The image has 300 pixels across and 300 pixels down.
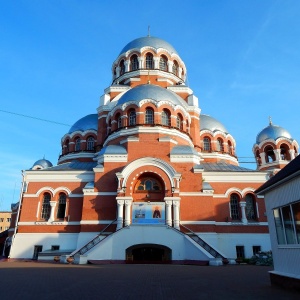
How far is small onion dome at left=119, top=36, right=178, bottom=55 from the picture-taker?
28.4 m

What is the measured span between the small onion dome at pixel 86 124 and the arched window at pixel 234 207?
557 inches

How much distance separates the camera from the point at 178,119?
2267 centimetres

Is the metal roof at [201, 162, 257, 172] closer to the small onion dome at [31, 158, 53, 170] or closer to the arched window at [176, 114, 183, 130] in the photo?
the arched window at [176, 114, 183, 130]

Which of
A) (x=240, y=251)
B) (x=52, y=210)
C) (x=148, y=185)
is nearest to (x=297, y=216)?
(x=148, y=185)

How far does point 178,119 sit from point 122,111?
437cm

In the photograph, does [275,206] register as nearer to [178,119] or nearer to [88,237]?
[88,237]

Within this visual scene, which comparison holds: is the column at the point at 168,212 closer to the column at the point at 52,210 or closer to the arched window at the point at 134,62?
the column at the point at 52,210

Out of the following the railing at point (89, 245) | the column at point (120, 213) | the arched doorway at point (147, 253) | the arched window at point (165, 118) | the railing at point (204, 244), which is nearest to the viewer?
the railing at point (204, 244)

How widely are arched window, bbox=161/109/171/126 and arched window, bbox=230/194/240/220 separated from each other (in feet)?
23.6

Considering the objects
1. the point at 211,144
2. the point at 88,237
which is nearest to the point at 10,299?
the point at 88,237

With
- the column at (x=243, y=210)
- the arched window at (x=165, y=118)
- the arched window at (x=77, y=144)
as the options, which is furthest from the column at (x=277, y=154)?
the arched window at (x=77, y=144)

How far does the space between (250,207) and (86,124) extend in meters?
16.7

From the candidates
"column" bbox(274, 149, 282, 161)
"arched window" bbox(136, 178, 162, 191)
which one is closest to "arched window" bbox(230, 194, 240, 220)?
"arched window" bbox(136, 178, 162, 191)

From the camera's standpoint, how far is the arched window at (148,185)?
1942 centimetres
